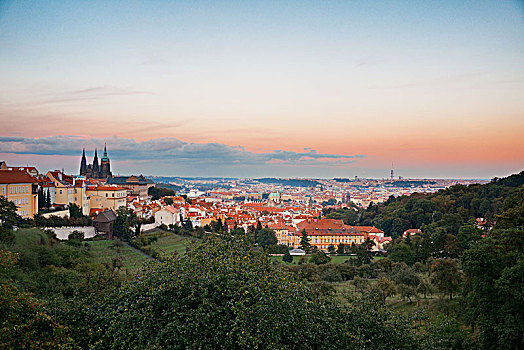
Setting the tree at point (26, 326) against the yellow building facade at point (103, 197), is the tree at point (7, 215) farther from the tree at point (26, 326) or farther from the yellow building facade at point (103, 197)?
the yellow building facade at point (103, 197)

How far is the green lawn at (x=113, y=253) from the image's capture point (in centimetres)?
2419

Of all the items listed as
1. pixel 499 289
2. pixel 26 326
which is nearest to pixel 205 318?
pixel 26 326

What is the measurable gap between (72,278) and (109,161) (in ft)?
182

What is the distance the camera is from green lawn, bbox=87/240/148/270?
24188 mm

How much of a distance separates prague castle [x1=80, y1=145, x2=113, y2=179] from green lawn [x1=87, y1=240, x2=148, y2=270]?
3945cm

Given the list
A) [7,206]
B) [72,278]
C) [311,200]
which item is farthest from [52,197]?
[311,200]

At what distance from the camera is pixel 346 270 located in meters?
27.6

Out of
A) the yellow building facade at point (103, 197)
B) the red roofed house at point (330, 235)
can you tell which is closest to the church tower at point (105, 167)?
the yellow building facade at point (103, 197)

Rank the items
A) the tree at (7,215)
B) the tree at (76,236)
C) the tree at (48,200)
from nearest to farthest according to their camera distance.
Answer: the tree at (7,215) < the tree at (76,236) < the tree at (48,200)

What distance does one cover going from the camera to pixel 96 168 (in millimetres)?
65875

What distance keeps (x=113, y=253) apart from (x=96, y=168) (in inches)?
1729

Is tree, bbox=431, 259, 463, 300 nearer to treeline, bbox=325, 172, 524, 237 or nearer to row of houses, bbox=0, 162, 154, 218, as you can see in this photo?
treeline, bbox=325, 172, 524, 237

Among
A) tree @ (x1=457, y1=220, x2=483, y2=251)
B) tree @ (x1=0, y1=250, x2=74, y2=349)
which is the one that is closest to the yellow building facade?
tree @ (x1=457, y1=220, x2=483, y2=251)

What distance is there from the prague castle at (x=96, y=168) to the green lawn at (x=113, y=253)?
129 ft
